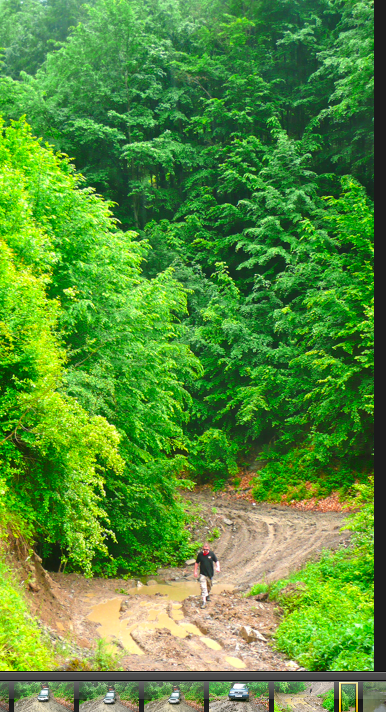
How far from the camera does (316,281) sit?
1383cm

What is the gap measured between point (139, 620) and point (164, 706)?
9.31ft

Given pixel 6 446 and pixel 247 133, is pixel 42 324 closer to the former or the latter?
pixel 6 446

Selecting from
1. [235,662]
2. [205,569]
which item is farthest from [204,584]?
[235,662]

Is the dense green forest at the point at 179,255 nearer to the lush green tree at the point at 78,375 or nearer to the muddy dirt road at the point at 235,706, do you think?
the lush green tree at the point at 78,375

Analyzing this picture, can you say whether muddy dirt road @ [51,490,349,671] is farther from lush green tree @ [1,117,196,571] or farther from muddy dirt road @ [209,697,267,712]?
muddy dirt road @ [209,697,267,712]

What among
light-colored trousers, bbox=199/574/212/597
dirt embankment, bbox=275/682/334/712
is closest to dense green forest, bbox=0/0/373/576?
light-colored trousers, bbox=199/574/212/597

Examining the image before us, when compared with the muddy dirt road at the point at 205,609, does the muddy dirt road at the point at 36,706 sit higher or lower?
higher

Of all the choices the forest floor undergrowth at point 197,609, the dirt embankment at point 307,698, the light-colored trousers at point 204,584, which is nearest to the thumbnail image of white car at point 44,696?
the forest floor undergrowth at point 197,609

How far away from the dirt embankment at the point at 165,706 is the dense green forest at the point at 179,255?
2.25m

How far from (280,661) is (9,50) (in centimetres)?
1943

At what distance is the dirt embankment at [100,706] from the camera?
11.4ft

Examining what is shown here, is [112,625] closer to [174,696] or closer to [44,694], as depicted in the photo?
[44,694]

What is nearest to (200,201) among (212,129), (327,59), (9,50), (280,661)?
(212,129)

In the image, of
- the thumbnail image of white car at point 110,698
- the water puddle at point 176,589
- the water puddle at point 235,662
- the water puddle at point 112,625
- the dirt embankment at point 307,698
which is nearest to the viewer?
the thumbnail image of white car at point 110,698
